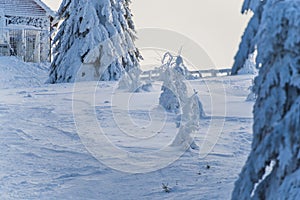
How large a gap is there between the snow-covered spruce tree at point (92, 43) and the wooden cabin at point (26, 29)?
7.07 meters

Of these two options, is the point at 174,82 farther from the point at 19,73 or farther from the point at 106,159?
the point at 19,73

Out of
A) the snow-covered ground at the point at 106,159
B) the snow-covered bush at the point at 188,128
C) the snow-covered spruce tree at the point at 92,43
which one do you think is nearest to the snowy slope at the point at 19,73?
the snow-covered spruce tree at the point at 92,43

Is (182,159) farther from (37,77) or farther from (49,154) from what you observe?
(37,77)

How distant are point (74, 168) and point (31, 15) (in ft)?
80.6

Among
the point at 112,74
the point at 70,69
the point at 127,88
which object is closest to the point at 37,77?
the point at 70,69

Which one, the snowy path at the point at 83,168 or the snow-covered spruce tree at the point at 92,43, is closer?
the snowy path at the point at 83,168

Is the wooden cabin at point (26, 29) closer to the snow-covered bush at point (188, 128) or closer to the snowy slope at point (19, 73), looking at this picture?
the snowy slope at point (19, 73)

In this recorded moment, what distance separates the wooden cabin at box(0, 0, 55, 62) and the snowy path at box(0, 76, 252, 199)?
1916 centimetres

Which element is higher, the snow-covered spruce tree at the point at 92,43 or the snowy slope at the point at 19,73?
the snow-covered spruce tree at the point at 92,43

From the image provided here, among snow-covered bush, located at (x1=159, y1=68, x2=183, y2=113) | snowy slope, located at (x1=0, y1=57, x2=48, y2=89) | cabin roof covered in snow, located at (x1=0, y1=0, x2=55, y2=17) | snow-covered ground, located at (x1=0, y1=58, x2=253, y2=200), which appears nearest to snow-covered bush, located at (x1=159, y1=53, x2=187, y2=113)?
snow-covered bush, located at (x1=159, y1=68, x2=183, y2=113)

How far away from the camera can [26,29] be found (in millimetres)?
28016

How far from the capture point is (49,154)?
6.37 meters

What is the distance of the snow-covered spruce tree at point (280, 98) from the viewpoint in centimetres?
243

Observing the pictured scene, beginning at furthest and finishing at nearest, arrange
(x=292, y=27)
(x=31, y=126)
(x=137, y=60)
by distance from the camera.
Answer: (x=137, y=60) < (x=31, y=126) < (x=292, y=27)
